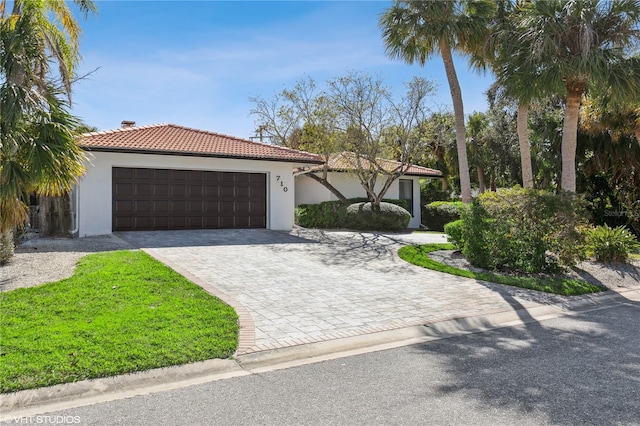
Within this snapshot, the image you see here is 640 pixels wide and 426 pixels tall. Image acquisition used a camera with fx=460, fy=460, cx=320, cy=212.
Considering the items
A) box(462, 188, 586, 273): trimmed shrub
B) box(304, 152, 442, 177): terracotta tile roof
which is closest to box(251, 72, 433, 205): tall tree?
box(304, 152, 442, 177): terracotta tile roof

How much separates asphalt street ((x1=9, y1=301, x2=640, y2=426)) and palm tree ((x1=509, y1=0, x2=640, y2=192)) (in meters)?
7.93

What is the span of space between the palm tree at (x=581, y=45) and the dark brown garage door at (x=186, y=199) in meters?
10.6

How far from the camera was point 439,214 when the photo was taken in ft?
79.2

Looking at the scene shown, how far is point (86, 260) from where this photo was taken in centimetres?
1006

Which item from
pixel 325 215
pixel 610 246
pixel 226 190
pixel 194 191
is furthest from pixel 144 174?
pixel 610 246

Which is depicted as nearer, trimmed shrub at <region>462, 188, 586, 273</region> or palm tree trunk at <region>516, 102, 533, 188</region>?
trimmed shrub at <region>462, 188, 586, 273</region>

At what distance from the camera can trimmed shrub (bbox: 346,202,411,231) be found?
20.2 metres

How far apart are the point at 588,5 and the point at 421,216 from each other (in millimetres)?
15282

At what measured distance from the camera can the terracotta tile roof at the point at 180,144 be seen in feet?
50.5

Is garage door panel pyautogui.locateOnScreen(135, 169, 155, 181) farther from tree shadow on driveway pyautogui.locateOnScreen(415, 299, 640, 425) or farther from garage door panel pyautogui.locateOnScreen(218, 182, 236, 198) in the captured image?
tree shadow on driveway pyautogui.locateOnScreen(415, 299, 640, 425)

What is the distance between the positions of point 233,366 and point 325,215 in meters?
16.8

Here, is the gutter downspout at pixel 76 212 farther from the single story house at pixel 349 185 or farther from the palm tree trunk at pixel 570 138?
the palm tree trunk at pixel 570 138

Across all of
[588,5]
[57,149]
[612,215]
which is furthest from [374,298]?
[612,215]

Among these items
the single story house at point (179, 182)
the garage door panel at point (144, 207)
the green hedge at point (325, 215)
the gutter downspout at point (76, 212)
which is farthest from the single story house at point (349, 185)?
the gutter downspout at point (76, 212)
